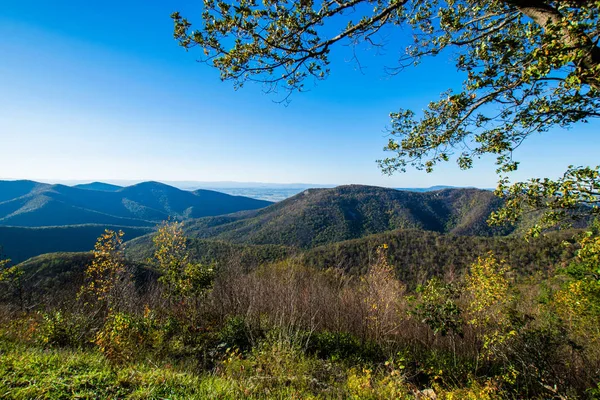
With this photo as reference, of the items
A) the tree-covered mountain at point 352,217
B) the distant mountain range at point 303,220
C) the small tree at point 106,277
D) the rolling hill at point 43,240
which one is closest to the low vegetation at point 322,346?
the small tree at point 106,277

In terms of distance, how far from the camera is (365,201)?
139 m

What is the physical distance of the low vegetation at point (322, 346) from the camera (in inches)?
130

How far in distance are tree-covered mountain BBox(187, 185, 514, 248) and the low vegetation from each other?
→ 84203mm

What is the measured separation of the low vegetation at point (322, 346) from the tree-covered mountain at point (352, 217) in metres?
84.2

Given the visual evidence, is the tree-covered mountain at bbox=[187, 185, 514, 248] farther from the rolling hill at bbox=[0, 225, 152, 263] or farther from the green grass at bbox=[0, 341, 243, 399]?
the green grass at bbox=[0, 341, 243, 399]

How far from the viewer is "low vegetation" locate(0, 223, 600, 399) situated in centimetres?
330

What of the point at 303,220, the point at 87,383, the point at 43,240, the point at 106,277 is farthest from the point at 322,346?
the point at 43,240

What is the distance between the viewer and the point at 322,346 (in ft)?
22.2

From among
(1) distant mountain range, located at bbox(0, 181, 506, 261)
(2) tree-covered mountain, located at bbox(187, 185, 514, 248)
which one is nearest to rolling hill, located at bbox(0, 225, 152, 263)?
(1) distant mountain range, located at bbox(0, 181, 506, 261)

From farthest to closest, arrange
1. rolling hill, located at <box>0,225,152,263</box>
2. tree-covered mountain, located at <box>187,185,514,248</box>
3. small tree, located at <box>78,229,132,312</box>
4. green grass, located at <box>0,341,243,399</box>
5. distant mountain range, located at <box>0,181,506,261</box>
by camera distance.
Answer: tree-covered mountain, located at <box>187,185,514,248</box> → distant mountain range, located at <box>0,181,506,261</box> → rolling hill, located at <box>0,225,152,263</box> → small tree, located at <box>78,229,132,312</box> → green grass, located at <box>0,341,243,399</box>

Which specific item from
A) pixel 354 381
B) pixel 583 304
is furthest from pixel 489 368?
pixel 583 304

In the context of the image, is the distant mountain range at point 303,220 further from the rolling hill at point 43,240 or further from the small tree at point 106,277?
the small tree at point 106,277

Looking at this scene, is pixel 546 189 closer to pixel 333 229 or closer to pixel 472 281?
pixel 472 281

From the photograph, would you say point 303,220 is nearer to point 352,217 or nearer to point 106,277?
point 352,217
